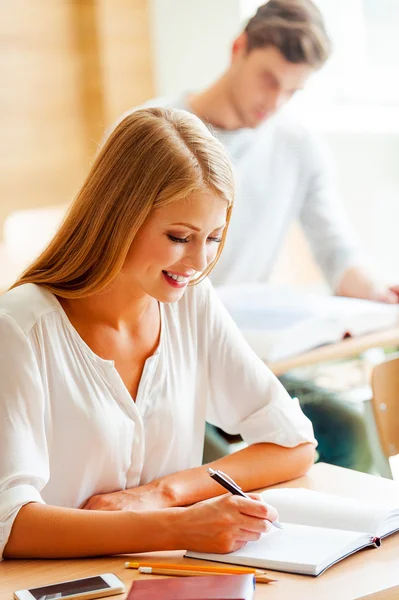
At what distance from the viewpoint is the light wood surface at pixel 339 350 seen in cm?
244

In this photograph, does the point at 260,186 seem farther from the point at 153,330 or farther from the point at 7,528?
the point at 7,528

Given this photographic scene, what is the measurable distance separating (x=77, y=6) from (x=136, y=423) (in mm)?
2533

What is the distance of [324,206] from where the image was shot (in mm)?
3078

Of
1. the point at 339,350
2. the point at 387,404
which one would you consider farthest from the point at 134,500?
the point at 339,350

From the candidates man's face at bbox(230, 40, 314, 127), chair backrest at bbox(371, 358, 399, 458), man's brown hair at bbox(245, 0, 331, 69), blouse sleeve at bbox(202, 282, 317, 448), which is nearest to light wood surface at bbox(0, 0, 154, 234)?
man's brown hair at bbox(245, 0, 331, 69)

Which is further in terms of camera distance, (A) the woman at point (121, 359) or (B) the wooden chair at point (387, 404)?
(B) the wooden chair at point (387, 404)

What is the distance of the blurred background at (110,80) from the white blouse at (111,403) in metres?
1.78

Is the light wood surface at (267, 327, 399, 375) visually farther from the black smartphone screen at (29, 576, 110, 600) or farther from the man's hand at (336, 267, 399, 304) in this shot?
the black smartphone screen at (29, 576, 110, 600)

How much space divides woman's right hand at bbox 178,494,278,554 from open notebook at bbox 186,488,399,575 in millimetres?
13

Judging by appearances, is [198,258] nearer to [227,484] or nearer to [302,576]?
[227,484]

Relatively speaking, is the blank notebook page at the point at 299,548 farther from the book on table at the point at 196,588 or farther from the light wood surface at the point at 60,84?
the light wood surface at the point at 60,84

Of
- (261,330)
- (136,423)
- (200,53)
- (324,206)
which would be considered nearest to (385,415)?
(261,330)

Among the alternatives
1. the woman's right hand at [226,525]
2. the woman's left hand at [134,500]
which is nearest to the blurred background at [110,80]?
the woman's left hand at [134,500]

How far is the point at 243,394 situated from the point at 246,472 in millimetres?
169
